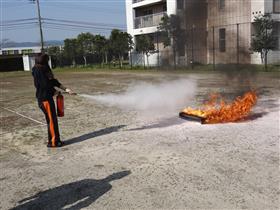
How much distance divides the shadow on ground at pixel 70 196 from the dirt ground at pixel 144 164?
13 millimetres

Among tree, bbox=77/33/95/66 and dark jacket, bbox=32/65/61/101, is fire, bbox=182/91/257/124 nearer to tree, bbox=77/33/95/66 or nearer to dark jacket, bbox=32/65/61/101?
dark jacket, bbox=32/65/61/101

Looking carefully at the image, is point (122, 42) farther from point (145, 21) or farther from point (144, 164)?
point (144, 164)

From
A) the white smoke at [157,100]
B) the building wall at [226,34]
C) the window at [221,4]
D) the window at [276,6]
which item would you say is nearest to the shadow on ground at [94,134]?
the white smoke at [157,100]

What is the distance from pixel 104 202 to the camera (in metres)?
4.86

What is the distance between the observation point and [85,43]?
5294 cm

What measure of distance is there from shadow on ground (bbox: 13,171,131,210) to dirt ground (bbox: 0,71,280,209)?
0.04ft

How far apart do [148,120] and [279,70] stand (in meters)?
16.2

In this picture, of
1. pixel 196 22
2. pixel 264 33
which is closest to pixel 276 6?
pixel 264 33

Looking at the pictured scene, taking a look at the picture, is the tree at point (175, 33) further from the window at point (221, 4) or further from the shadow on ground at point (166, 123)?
the shadow on ground at point (166, 123)

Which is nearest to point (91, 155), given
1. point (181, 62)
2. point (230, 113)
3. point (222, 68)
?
point (230, 113)

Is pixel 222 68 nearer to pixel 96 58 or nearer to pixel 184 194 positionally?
pixel 184 194

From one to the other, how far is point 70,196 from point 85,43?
162 ft

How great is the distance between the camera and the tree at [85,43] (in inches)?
2050

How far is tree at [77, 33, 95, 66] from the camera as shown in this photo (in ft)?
171
